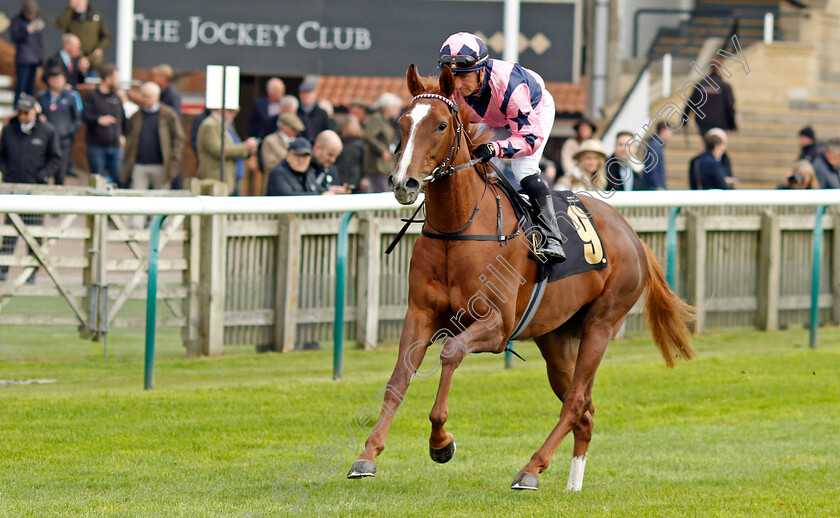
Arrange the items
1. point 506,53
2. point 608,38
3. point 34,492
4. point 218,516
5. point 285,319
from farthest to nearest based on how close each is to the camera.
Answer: point 608,38 < point 506,53 < point 285,319 < point 34,492 < point 218,516

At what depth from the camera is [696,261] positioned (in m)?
11.0

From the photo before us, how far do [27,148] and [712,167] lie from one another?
21.7 feet

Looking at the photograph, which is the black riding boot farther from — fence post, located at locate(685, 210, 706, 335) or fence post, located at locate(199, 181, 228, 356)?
fence post, located at locate(685, 210, 706, 335)

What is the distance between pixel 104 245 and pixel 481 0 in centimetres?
966

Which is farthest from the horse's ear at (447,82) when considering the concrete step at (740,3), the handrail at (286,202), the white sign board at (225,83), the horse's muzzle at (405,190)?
the concrete step at (740,3)

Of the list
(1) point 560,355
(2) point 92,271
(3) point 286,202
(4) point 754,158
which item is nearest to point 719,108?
(4) point 754,158

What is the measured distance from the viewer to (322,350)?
9695 mm

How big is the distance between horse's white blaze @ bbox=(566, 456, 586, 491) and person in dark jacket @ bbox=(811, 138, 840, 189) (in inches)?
317

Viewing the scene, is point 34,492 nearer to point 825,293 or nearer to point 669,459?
point 669,459

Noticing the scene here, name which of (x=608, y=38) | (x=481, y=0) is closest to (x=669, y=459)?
(x=481, y=0)

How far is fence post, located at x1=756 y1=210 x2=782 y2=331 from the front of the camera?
11.2m

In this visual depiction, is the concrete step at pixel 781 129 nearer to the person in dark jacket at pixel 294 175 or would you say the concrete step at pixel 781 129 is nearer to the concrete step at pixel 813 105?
the concrete step at pixel 813 105

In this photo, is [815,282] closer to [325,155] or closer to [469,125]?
[325,155]

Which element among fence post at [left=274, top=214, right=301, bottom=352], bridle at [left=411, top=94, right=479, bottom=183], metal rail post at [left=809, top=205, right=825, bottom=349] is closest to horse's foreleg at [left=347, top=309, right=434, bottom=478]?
bridle at [left=411, top=94, right=479, bottom=183]
